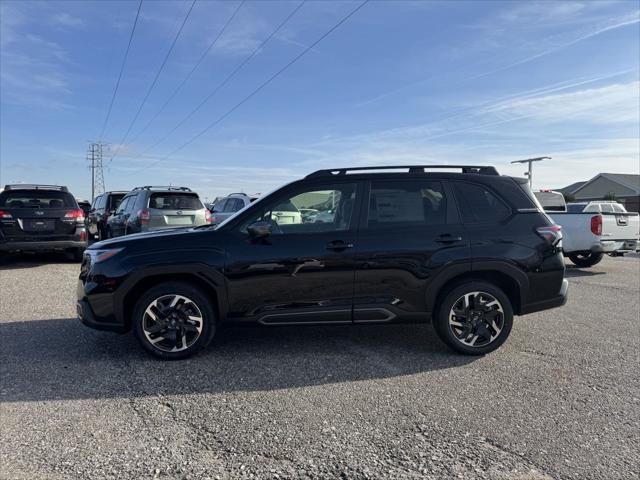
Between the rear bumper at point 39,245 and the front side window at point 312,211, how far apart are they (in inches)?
309

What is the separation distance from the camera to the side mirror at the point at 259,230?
184 inches

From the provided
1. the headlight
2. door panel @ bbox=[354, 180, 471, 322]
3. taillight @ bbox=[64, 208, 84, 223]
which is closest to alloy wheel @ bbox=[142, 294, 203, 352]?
the headlight

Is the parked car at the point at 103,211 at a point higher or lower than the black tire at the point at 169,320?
higher

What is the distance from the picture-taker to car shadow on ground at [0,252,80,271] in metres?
11.4

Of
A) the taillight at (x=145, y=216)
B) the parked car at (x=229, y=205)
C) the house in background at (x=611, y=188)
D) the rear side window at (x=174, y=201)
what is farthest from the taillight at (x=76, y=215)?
the house in background at (x=611, y=188)

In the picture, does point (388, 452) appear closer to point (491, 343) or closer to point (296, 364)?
point (296, 364)

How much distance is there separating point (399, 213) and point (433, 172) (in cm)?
59

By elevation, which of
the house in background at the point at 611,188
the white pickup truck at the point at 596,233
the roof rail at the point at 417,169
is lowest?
the white pickup truck at the point at 596,233

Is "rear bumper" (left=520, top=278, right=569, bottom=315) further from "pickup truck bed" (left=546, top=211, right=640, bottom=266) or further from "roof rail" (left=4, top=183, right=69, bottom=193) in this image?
"roof rail" (left=4, top=183, right=69, bottom=193)

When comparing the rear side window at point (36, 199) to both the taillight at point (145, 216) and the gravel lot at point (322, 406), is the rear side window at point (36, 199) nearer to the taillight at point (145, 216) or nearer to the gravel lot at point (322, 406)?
the taillight at point (145, 216)

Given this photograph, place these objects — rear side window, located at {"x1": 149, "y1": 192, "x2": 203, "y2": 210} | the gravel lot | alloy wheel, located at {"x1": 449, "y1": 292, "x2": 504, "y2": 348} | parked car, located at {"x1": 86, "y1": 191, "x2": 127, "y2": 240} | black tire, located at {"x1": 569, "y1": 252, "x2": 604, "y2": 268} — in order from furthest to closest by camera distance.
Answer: parked car, located at {"x1": 86, "y1": 191, "x2": 127, "y2": 240}
black tire, located at {"x1": 569, "y1": 252, "x2": 604, "y2": 268}
rear side window, located at {"x1": 149, "y1": 192, "x2": 203, "y2": 210}
alloy wheel, located at {"x1": 449, "y1": 292, "x2": 504, "y2": 348}
the gravel lot

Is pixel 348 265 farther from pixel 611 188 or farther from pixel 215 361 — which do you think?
pixel 611 188

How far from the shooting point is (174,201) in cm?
1202

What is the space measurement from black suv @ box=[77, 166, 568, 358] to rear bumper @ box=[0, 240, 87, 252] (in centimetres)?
671
